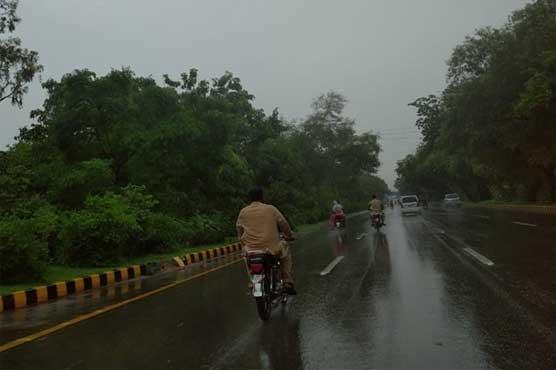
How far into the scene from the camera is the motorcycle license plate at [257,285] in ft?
22.2

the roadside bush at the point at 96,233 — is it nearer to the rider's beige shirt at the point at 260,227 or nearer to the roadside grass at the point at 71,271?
the roadside grass at the point at 71,271

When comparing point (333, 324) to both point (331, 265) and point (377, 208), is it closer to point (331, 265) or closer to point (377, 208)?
point (331, 265)

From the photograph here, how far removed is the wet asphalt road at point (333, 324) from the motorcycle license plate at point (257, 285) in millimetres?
356

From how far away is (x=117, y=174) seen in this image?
22047 mm

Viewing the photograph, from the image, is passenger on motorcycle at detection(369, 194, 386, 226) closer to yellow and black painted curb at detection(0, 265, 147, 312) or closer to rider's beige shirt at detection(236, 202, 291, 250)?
yellow and black painted curb at detection(0, 265, 147, 312)

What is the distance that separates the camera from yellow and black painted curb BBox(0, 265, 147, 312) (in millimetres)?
9742

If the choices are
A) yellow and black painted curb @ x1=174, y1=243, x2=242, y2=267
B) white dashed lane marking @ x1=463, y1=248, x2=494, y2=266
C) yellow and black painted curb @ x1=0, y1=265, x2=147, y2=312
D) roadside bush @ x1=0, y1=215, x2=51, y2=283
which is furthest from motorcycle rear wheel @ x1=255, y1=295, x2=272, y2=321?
yellow and black painted curb @ x1=174, y1=243, x2=242, y2=267

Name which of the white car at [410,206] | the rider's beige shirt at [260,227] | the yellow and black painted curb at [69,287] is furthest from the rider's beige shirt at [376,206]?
the rider's beige shirt at [260,227]

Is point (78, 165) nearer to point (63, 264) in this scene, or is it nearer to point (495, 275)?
point (63, 264)

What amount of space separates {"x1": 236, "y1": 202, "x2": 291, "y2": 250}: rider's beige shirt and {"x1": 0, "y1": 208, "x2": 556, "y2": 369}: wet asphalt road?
96 cm

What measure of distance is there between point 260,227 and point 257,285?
828 millimetres

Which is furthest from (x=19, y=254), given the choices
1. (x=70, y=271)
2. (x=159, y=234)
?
(x=159, y=234)

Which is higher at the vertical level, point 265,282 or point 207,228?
point 207,228

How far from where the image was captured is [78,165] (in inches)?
758
